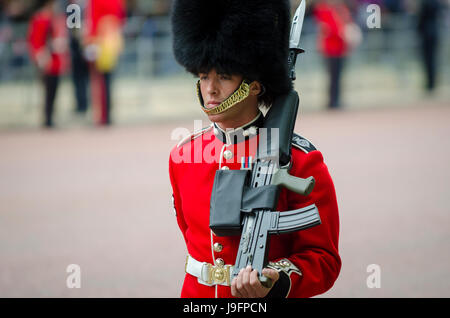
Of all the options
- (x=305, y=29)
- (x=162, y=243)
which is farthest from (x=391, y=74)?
(x=162, y=243)

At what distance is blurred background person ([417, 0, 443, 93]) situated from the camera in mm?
13062

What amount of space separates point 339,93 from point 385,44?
5.72 ft

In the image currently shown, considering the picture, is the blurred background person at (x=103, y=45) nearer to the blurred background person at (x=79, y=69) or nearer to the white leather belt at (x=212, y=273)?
the blurred background person at (x=79, y=69)

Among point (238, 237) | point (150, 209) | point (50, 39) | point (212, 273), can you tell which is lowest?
point (150, 209)

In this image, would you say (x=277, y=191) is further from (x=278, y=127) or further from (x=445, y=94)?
(x=445, y=94)

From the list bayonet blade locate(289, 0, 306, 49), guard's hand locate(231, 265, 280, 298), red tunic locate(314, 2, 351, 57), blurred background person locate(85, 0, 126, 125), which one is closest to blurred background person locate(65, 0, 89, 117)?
blurred background person locate(85, 0, 126, 125)

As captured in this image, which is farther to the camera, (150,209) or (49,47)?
(49,47)

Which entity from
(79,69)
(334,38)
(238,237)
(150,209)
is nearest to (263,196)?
(238,237)

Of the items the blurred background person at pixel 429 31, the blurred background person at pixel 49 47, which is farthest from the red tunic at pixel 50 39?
the blurred background person at pixel 429 31

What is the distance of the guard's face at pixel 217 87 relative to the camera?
2672mm

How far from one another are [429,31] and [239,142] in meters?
11.0

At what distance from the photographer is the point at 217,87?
2.70 meters

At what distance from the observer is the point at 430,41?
13.1 meters

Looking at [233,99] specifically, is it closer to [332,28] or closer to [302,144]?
[302,144]
